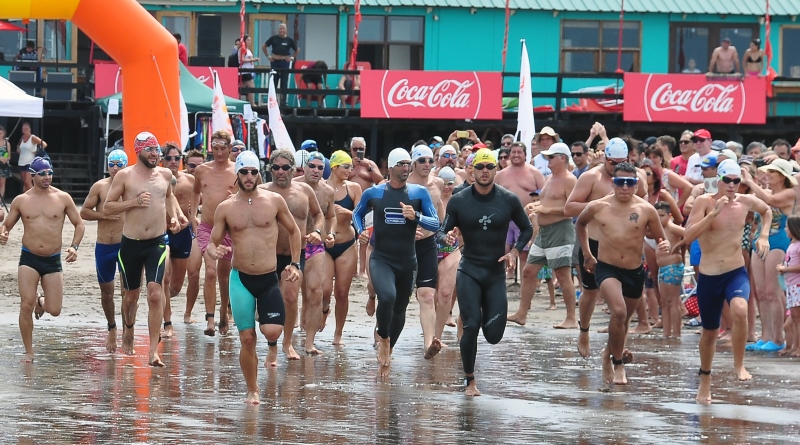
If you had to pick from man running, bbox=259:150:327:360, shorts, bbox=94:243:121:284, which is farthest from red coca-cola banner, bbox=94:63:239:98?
man running, bbox=259:150:327:360

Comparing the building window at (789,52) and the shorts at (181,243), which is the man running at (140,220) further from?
the building window at (789,52)

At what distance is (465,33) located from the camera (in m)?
30.7

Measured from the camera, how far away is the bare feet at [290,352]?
1204 centimetres

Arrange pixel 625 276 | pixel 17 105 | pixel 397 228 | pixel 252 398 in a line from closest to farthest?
1. pixel 252 398
2. pixel 625 276
3. pixel 397 228
4. pixel 17 105

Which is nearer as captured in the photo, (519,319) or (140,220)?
(140,220)

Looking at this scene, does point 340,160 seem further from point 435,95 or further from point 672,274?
point 435,95

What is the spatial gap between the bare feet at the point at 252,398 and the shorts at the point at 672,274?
5713 millimetres

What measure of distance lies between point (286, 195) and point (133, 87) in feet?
33.5

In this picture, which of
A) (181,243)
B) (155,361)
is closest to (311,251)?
(181,243)

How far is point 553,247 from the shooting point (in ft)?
48.3

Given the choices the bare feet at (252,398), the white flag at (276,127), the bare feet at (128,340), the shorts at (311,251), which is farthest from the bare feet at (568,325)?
the white flag at (276,127)

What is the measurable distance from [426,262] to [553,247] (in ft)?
9.87

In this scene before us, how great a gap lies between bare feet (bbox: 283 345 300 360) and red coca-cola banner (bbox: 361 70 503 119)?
15230 millimetres

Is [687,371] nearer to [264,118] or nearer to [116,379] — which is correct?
[116,379]
